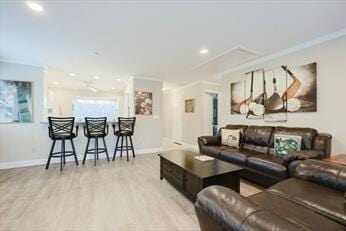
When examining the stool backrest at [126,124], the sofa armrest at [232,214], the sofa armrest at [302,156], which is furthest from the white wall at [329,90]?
the stool backrest at [126,124]

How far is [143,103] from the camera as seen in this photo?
215 inches

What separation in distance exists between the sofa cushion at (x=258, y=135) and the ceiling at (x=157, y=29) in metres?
1.57

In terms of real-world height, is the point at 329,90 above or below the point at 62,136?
above

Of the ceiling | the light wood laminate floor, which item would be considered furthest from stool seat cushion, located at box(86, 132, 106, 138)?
the ceiling

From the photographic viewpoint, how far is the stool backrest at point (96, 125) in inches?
160

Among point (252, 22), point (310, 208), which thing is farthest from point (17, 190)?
point (252, 22)

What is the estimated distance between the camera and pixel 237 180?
2230 millimetres

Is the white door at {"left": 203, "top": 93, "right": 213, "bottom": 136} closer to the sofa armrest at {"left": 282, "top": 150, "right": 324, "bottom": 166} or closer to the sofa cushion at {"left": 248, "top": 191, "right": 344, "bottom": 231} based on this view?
the sofa armrest at {"left": 282, "top": 150, "right": 324, "bottom": 166}

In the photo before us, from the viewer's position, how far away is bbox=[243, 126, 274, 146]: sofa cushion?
3.26m

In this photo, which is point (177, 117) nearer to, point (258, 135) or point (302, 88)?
point (258, 135)

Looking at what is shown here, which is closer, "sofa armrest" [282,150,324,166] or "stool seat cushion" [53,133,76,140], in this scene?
"sofa armrest" [282,150,324,166]

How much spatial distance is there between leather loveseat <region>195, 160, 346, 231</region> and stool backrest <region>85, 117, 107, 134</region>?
367 cm

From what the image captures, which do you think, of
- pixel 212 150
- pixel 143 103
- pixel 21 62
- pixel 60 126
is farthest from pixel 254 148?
pixel 21 62

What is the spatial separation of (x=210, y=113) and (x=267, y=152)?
324 cm
